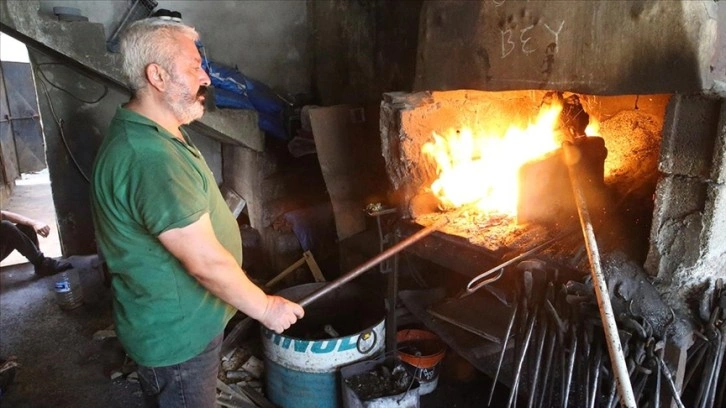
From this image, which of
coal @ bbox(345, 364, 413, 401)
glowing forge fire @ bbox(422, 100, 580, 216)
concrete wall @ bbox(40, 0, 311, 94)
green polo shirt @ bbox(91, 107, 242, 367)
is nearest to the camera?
green polo shirt @ bbox(91, 107, 242, 367)

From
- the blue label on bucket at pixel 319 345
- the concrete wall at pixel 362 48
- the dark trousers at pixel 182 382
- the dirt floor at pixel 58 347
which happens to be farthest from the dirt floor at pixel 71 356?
the concrete wall at pixel 362 48

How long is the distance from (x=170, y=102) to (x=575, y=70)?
2046 millimetres

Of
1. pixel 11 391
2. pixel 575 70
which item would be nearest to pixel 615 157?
pixel 575 70

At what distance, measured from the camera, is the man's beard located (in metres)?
2.06

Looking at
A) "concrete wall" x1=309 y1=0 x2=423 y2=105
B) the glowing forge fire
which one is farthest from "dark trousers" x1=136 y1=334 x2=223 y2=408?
"concrete wall" x1=309 y1=0 x2=423 y2=105

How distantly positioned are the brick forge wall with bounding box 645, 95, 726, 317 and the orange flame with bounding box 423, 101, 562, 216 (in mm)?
1177

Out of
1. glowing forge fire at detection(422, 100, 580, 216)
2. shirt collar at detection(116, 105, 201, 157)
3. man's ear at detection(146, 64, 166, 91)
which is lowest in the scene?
glowing forge fire at detection(422, 100, 580, 216)

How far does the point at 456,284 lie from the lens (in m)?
4.02

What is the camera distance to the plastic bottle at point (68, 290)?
497cm

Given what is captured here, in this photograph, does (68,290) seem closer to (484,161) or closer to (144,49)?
(144,49)

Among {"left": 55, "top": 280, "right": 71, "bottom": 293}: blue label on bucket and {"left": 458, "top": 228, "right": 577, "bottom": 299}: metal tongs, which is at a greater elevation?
{"left": 458, "top": 228, "right": 577, "bottom": 299}: metal tongs

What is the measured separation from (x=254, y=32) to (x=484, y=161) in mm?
3465

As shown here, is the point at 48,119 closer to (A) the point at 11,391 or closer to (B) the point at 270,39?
(B) the point at 270,39

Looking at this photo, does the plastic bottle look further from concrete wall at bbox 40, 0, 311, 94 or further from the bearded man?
the bearded man
